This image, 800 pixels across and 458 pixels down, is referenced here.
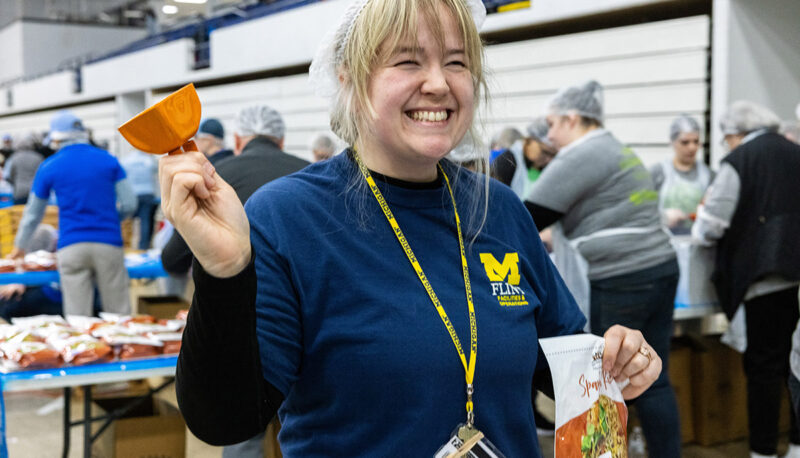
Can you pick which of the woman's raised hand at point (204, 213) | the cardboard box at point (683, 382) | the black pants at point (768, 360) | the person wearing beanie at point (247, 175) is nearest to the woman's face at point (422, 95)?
the woman's raised hand at point (204, 213)

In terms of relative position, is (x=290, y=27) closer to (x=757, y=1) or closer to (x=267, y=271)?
(x=757, y=1)

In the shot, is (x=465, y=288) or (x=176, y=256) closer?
(x=465, y=288)

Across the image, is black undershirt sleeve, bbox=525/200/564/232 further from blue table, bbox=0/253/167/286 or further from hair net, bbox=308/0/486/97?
blue table, bbox=0/253/167/286

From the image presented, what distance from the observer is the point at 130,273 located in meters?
4.82

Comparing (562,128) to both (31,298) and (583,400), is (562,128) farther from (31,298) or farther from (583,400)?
(31,298)

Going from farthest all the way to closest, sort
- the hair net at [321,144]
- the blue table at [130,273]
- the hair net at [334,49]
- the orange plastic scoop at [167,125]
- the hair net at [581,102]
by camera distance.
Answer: the hair net at [321,144] → the blue table at [130,273] → the hair net at [581,102] → the hair net at [334,49] → the orange plastic scoop at [167,125]

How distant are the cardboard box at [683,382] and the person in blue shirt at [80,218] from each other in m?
3.16

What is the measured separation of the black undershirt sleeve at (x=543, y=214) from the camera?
2980 millimetres

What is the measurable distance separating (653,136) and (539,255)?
6325mm

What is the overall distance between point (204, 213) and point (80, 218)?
4.04 meters

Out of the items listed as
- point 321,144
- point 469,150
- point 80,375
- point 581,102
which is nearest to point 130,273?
point 321,144

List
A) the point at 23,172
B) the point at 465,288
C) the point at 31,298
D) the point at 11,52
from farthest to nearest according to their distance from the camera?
the point at 11,52
the point at 23,172
the point at 31,298
the point at 465,288

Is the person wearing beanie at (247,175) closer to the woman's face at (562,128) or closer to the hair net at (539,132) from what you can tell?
the woman's face at (562,128)

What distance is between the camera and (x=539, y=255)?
4.26ft
